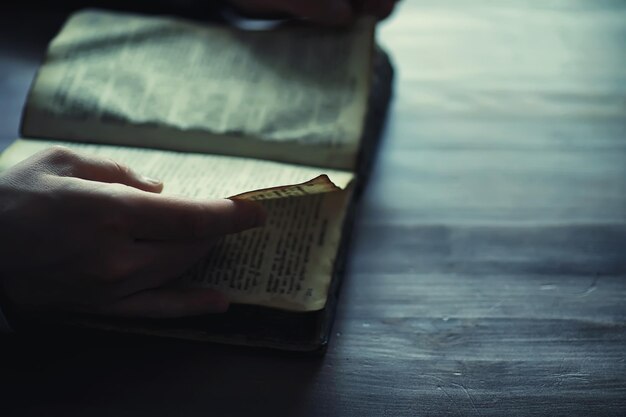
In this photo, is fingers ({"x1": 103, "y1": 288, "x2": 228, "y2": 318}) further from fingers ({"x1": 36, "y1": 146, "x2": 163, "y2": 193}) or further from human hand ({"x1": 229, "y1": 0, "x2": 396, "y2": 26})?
human hand ({"x1": 229, "y1": 0, "x2": 396, "y2": 26})

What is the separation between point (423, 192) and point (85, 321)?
13.8 inches

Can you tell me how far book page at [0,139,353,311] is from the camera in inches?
22.1

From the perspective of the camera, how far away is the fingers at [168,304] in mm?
540

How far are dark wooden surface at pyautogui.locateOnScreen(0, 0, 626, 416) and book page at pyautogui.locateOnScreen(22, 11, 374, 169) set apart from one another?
0.24ft

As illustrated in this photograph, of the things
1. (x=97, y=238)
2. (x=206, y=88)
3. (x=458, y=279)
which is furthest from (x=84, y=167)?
(x=458, y=279)

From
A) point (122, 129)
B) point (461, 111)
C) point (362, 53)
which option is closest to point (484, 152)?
point (461, 111)

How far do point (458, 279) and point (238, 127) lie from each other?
0.27m

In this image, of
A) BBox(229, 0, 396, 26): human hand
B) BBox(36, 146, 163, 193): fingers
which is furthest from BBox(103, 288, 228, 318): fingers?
BBox(229, 0, 396, 26): human hand

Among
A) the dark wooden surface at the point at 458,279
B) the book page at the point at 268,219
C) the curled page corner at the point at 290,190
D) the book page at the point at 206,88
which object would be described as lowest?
the dark wooden surface at the point at 458,279

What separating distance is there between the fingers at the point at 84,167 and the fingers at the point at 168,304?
0.34 feet

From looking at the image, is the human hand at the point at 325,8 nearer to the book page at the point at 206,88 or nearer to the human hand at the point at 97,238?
the book page at the point at 206,88

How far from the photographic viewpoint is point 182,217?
0.53 m

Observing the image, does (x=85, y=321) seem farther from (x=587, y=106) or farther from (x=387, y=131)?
(x=587, y=106)

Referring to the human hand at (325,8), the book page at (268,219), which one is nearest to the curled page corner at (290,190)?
the book page at (268,219)
